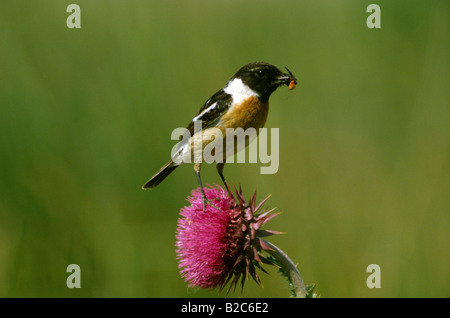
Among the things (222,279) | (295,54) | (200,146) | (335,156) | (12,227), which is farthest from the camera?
(295,54)

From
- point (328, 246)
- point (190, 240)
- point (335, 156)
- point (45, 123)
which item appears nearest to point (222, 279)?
point (190, 240)

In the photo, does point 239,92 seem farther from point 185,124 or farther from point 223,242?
point 185,124

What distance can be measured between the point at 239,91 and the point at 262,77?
0.18 metres

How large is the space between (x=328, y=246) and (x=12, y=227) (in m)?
2.94

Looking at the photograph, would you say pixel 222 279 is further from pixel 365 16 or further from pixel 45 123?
pixel 365 16

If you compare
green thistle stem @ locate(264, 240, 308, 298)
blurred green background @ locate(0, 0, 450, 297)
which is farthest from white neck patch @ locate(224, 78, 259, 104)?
blurred green background @ locate(0, 0, 450, 297)

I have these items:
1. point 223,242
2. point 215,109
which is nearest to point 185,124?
point 215,109

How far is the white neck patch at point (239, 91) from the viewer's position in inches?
134

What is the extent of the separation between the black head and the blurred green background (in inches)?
72.8

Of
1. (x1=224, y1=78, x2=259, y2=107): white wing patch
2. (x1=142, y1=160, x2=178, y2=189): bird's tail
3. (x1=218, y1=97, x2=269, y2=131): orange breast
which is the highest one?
(x1=224, y1=78, x2=259, y2=107): white wing patch

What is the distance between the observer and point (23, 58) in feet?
18.1

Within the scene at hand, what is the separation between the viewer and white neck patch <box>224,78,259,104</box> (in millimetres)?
3396

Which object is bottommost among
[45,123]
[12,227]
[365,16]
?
[12,227]

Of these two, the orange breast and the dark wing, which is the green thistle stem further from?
the dark wing
